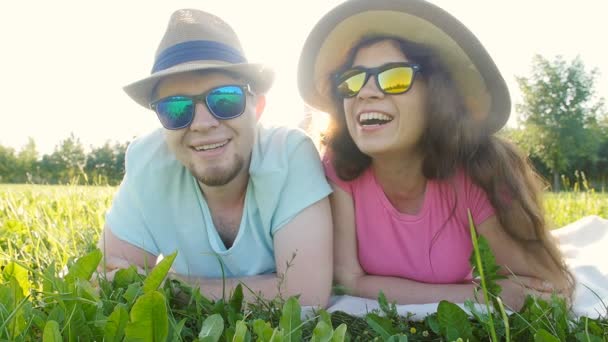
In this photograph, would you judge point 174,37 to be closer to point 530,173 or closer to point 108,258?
point 108,258

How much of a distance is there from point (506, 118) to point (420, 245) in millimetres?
812

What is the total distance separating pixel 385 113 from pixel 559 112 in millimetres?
45435

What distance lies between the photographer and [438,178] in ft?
9.70

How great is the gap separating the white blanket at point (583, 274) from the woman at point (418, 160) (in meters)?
0.21

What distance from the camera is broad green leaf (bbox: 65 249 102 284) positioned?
1.89 meters

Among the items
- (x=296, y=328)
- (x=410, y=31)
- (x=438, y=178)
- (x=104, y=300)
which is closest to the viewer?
(x=296, y=328)

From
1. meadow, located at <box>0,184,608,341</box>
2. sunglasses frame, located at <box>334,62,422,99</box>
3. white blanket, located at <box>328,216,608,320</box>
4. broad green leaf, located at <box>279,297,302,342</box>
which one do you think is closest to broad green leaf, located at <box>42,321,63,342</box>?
meadow, located at <box>0,184,608,341</box>

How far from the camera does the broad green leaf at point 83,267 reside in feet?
6.20

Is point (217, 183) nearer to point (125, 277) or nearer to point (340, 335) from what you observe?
point (125, 277)

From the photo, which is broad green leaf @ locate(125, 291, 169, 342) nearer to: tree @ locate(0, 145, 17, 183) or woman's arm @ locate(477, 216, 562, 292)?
woman's arm @ locate(477, 216, 562, 292)

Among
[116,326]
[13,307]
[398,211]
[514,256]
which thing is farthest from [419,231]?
[13,307]

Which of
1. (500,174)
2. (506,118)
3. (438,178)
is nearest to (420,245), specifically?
(438,178)

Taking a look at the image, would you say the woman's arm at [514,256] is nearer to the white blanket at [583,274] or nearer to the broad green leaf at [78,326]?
the white blanket at [583,274]

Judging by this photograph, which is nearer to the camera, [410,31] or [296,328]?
[296,328]
